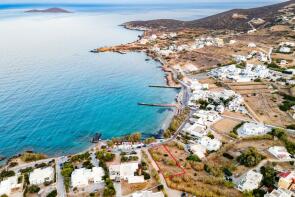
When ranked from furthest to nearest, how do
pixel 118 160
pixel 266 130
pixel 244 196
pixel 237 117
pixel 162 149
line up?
pixel 237 117 → pixel 266 130 → pixel 162 149 → pixel 118 160 → pixel 244 196

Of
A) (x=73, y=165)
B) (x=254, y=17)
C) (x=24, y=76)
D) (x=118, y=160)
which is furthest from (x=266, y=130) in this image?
(x=254, y=17)

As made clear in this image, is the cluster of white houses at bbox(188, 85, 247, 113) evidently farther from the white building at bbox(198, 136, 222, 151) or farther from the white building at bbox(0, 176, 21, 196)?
the white building at bbox(0, 176, 21, 196)

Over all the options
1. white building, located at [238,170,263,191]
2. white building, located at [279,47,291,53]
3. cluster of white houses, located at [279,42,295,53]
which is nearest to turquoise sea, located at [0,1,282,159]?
white building, located at [238,170,263,191]

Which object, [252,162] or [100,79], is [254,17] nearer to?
[100,79]

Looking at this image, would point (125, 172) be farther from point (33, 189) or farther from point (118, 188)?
point (33, 189)

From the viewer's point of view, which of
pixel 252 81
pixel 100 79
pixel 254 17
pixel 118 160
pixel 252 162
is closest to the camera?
pixel 252 162

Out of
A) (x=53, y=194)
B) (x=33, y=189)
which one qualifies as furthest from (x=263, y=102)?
(x=33, y=189)
